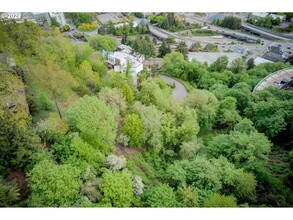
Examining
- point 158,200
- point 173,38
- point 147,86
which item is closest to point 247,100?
point 147,86

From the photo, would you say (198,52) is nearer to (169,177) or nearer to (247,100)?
(247,100)

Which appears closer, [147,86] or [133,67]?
[147,86]

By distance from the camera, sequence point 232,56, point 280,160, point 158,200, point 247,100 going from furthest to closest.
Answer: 1. point 232,56
2. point 247,100
3. point 280,160
4. point 158,200

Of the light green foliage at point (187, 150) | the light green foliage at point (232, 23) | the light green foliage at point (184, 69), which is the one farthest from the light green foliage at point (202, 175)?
the light green foliage at point (184, 69)

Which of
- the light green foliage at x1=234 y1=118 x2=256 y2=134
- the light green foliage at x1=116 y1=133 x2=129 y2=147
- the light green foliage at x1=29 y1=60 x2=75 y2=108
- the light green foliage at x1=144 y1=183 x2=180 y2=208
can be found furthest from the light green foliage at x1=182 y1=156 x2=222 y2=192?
the light green foliage at x1=29 y1=60 x2=75 y2=108

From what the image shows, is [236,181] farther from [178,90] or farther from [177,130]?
[178,90]

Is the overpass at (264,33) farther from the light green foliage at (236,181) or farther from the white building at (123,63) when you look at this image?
the light green foliage at (236,181)

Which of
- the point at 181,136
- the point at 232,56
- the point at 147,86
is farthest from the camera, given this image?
the point at 232,56

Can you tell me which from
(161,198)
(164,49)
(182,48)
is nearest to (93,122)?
(161,198)
